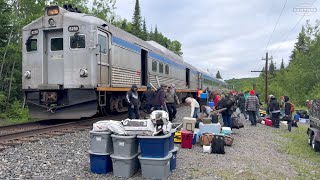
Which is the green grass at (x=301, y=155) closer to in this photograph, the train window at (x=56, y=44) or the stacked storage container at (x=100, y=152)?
the stacked storage container at (x=100, y=152)

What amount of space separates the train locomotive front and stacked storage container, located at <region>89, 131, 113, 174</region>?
17.1 feet

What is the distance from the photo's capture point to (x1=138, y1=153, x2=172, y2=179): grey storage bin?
6.00 m

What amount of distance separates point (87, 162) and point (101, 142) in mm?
948

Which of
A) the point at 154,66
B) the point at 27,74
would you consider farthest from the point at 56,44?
the point at 154,66

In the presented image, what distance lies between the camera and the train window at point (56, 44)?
12.3 m

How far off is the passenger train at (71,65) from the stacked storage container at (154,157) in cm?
572

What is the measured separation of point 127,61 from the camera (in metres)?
14.0

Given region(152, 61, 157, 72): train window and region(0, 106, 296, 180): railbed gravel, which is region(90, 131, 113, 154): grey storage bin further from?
region(152, 61, 157, 72): train window

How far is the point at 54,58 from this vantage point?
12336 mm

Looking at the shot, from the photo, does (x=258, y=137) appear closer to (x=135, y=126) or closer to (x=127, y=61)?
(x=127, y=61)

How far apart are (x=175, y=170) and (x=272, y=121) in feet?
37.5

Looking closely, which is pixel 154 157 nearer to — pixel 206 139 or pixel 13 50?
pixel 206 139

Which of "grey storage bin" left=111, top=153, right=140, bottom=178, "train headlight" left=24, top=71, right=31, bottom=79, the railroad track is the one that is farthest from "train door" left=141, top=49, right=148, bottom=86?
"grey storage bin" left=111, top=153, right=140, bottom=178

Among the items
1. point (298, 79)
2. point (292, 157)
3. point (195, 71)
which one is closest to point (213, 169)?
point (292, 157)
